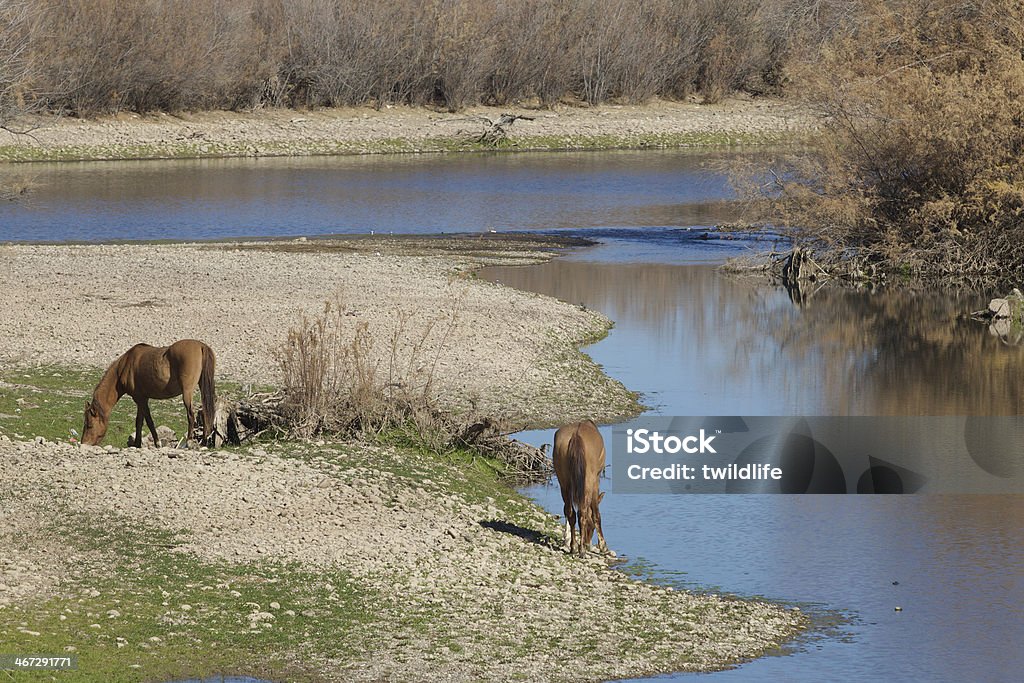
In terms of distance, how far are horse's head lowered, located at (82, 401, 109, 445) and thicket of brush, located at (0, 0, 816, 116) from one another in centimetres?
4834

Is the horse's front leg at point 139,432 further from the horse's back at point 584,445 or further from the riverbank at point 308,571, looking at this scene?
the horse's back at point 584,445

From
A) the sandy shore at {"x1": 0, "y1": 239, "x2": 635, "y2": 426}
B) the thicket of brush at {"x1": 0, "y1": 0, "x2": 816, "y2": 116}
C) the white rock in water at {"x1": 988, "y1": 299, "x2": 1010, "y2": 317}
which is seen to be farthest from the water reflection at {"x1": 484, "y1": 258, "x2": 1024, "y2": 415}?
the thicket of brush at {"x1": 0, "y1": 0, "x2": 816, "y2": 116}

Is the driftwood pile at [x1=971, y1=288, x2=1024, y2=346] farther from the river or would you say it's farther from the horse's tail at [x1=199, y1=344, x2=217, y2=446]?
the horse's tail at [x1=199, y1=344, x2=217, y2=446]

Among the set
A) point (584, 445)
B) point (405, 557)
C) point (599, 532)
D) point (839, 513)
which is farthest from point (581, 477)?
point (839, 513)

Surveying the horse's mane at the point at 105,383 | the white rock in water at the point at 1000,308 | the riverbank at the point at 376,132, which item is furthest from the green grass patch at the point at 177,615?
the riverbank at the point at 376,132

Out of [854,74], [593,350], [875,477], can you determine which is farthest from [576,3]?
[875,477]

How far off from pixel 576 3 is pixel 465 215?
3876 cm

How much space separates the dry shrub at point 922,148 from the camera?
93.7 ft

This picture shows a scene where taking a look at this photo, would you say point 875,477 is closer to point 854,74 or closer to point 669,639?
point 669,639

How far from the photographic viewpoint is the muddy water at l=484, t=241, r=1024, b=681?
9.85m

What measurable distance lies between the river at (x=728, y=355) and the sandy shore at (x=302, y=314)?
1120mm

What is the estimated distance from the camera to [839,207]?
29375 mm

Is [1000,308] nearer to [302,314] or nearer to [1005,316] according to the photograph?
[1005,316]

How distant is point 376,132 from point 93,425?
51833 millimetres
